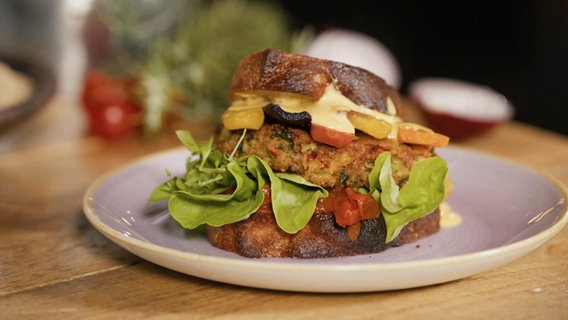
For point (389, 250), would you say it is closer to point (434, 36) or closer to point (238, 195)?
point (238, 195)

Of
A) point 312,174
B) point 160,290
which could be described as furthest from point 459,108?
point 160,290

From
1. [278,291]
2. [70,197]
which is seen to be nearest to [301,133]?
[278,291]

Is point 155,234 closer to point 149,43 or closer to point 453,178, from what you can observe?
point 453,178

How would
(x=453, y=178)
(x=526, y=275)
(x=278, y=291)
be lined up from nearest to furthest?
1. (x=278, y=291)
2. (x=526, y=275)
3. (x=453, y=178)

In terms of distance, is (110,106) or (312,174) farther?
(110,106)

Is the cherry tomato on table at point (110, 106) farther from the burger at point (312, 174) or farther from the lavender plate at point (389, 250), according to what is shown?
the burger at point (312, 174)

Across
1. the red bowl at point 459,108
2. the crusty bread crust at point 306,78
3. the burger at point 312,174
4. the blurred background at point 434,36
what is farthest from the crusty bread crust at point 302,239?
the blurred background at point 434,36
